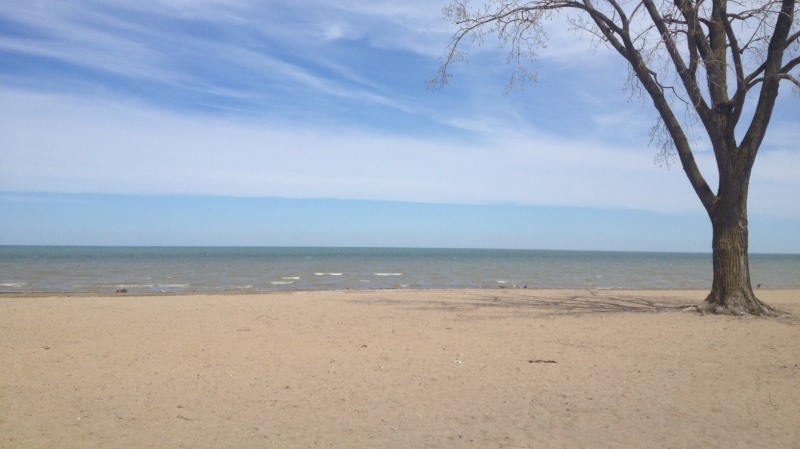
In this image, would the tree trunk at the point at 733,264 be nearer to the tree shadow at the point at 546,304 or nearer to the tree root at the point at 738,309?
the tree root at the point at 738,309

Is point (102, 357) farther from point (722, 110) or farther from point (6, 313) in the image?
point (722, 110)

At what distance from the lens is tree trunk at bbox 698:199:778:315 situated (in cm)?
1090

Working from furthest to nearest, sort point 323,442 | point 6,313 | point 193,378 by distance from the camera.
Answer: point 6,313, point 193,378, point 323,442

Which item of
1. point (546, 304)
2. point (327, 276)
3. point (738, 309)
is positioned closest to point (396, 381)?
point (738, 309)

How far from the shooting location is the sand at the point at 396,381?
15.5 feet

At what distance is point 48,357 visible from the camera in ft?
23.7

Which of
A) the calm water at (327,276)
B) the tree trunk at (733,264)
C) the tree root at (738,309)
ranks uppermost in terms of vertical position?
the tree trunk at (733,264)

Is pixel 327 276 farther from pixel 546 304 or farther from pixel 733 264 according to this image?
pixel 733 264

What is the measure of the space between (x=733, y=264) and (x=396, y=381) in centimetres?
788

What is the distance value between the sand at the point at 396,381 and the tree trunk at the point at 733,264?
1.68 ft

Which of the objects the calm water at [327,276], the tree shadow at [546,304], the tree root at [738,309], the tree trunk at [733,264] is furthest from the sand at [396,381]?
the calm water at [327,276]

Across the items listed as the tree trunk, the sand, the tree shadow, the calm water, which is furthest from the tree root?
the calm water

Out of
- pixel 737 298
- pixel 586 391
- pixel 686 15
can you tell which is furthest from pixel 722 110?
pixel 586 391

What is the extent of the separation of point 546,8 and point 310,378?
8.97 m
